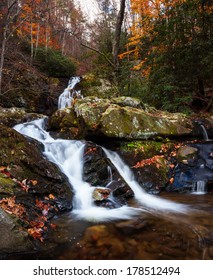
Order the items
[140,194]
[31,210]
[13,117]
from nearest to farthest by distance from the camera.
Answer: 1. [31,210]
2. [140,194]
3. [13,117]

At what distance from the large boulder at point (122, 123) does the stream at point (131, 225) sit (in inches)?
40.0

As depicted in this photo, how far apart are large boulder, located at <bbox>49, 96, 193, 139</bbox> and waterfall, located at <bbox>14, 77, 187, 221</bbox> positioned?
2.32 feet

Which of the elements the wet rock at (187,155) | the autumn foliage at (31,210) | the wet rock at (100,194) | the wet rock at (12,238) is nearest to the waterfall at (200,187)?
the wet rock at (187,155)

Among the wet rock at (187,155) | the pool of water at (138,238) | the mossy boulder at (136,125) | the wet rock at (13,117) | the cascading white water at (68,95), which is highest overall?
the cascading white water at (68,95)

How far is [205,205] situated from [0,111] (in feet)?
26.6

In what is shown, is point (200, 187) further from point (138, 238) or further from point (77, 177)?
point (138, 238)

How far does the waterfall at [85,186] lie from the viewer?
4.54 meters

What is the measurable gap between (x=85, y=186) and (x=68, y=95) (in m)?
8.55

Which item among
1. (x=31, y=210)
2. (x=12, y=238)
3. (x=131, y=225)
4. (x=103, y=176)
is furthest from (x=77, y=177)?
(x=12, y=238)

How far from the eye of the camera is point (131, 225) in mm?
4004

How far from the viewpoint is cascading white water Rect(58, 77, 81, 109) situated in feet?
41.1

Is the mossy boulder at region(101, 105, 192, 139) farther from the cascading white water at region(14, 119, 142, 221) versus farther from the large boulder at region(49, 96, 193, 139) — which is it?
the cascading white water at region(14, 119, 142, 221)

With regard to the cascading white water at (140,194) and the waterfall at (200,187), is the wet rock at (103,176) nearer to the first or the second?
the cascading white water at (140,194)

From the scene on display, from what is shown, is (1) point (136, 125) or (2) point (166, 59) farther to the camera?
(2) point (166, 59)
